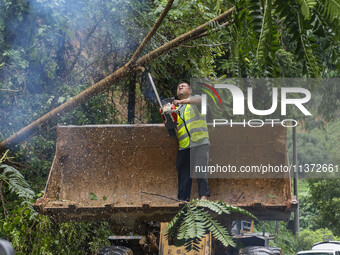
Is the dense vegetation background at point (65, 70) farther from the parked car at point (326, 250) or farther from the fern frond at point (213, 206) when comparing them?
the parked car at point (326, 250)

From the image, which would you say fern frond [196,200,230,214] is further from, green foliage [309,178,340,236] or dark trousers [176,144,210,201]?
green foliage [309,178,340,236]

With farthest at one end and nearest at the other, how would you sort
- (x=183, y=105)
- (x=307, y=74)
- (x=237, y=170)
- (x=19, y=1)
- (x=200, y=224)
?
(x=19, y=1), (x=237, y=170), (x=183, y=105), (x=200, y=224), (x=307, y=74)

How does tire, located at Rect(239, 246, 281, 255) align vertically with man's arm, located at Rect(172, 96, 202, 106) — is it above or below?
below

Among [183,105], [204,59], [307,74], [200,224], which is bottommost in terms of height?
[200,224]

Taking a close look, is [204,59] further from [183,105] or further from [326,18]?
[326,18]

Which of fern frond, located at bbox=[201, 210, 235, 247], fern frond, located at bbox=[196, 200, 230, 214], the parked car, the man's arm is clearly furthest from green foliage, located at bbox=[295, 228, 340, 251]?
fern frond, located at bbox=[201, 210, 235, 247]

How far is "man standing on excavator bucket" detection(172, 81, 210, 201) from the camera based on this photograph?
7141 millimetres

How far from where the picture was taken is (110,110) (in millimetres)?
12250

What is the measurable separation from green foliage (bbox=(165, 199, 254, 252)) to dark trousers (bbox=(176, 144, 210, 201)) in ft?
4.12

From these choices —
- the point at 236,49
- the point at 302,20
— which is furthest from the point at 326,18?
the point at 236,49

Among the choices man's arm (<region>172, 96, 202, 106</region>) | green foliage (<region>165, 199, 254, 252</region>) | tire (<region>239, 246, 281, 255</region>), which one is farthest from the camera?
tire (<region>239, 246, 281, 255</region>)

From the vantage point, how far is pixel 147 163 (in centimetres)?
836

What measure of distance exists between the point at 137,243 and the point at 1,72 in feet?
12.7

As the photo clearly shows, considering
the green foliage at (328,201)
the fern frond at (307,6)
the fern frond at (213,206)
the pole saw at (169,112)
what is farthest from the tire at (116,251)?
the green foliage at (328,201)
